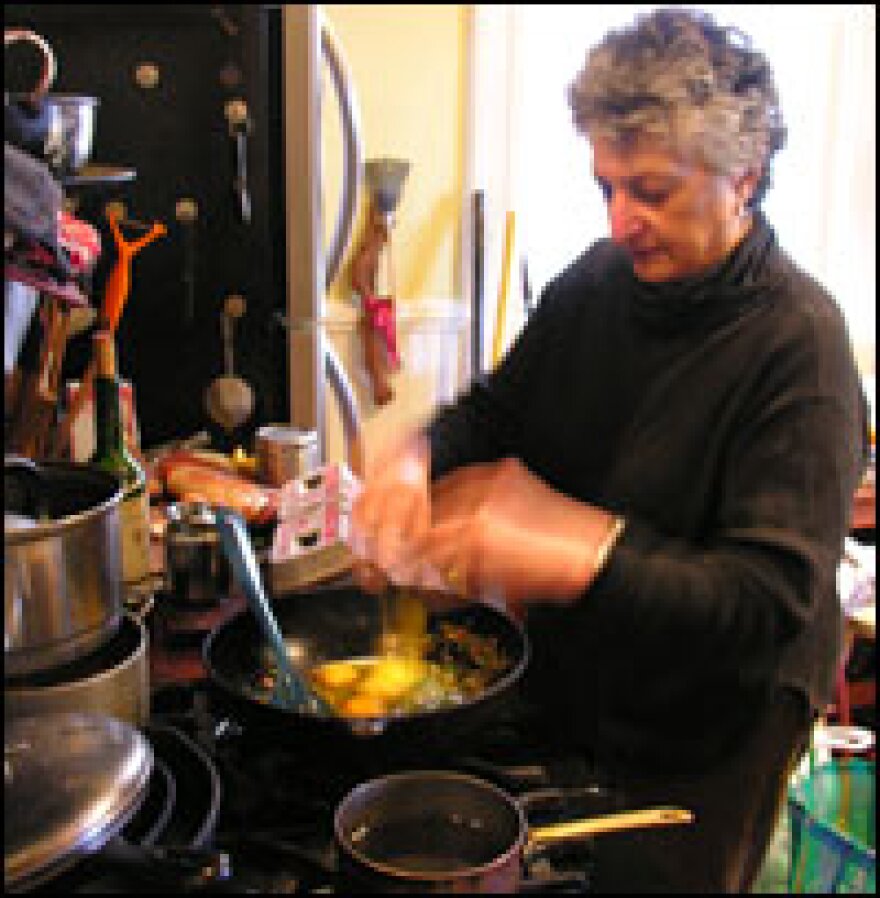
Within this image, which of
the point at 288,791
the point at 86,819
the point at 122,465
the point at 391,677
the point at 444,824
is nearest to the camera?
the point at 86,819

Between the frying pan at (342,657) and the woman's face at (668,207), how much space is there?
1.51 ft

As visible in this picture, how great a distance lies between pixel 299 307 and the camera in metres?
2.32

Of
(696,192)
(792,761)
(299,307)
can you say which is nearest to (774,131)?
(696,192)

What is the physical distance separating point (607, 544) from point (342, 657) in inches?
20.2

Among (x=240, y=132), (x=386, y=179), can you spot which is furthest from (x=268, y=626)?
(x=386, y=179)

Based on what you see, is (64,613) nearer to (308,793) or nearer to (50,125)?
(308,793)

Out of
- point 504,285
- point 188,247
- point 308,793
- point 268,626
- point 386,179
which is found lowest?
point 308,793

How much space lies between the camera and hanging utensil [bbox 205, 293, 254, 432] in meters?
2.28

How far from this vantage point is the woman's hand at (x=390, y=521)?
1254 mm

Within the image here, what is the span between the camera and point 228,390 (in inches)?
89.7

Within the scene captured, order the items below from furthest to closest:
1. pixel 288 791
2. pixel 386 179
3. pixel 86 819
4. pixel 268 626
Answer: pixel 386 179, pixel 268 626, pixel 288 791, pixel 86 819

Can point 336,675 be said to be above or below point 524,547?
below

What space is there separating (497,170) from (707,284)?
2248mm

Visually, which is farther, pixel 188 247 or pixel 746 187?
pixel 188 247
